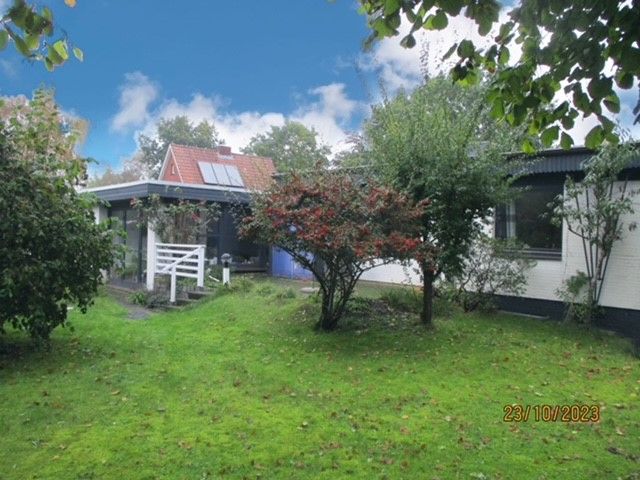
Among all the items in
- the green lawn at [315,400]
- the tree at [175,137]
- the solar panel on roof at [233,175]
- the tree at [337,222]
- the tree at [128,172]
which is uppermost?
the tree at [175,137]

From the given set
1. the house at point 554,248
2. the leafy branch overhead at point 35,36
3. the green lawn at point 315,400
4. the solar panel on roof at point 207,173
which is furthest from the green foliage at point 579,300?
the solar panel on roof at point 207,173

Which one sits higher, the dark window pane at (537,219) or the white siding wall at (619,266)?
the dark window pane at (537,219)

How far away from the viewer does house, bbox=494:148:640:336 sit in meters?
8.46

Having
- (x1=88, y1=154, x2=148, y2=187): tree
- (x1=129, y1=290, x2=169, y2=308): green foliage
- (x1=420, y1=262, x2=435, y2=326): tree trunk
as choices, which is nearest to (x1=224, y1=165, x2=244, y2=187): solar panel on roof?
(x1=129, y1=290, x2=169, y2=308): green foliage

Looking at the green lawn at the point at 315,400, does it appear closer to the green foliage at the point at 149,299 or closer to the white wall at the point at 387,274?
the green foliage at the point at 149,299

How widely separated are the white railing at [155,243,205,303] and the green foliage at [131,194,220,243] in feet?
1.58

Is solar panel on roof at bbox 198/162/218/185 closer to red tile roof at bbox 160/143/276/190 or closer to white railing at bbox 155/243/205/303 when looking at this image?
red tile roof at bbox 160/143/276/190

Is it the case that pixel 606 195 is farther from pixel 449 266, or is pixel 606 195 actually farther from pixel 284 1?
pixel 284 1

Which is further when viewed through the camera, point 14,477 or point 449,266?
point 449,266

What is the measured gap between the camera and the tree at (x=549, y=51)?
3.17m

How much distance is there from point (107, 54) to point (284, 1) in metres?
11.1

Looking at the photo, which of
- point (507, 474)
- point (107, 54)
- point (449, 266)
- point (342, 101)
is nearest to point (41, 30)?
point (507, 474)

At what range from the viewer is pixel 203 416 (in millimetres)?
4891

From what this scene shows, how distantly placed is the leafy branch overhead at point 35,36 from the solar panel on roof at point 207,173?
921 inches
